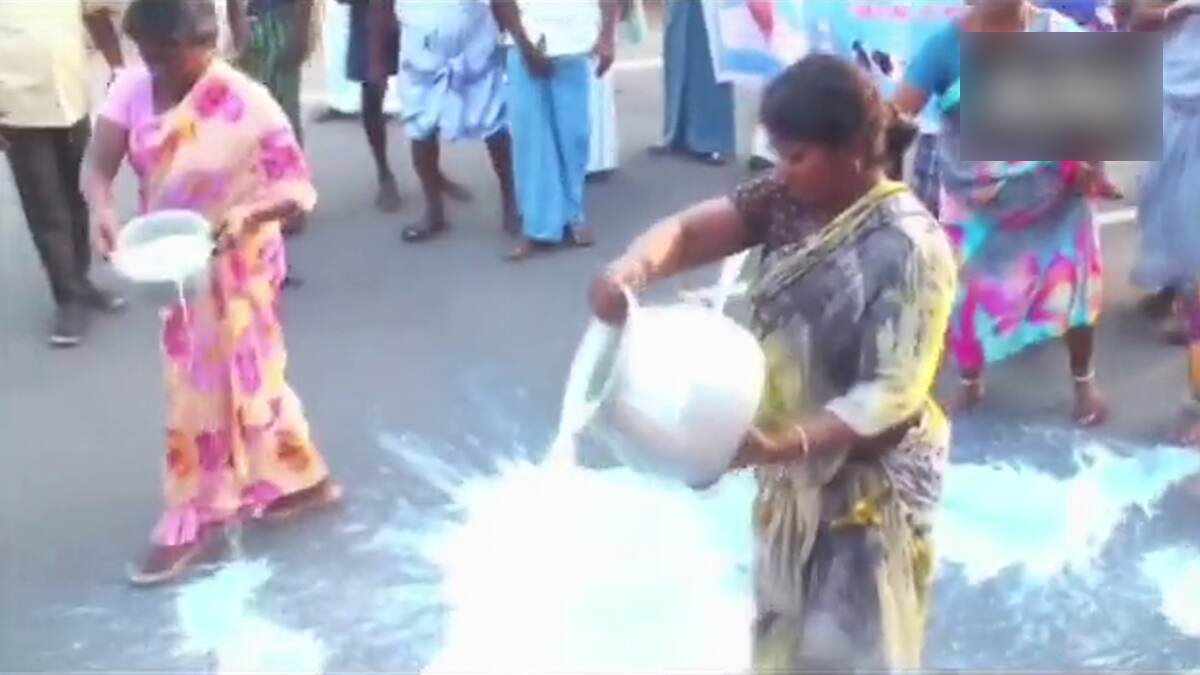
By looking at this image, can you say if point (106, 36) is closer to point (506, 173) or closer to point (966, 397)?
point (506, 173)

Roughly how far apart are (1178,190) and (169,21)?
9.88 feet

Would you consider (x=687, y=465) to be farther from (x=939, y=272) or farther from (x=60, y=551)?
(x=60, y=551)

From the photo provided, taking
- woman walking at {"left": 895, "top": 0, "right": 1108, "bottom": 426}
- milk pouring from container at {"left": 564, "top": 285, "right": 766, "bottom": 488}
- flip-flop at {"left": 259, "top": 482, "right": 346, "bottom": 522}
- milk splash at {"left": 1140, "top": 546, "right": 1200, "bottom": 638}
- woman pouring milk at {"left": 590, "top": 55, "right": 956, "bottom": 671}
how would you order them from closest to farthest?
milk pouring from container at {"left": 564, "top": 285, "right": 766, "bottom": 488}, woman pouring milk at {"left": 590, "top": 55, "right": 956, "bottom": 671}, milk splash at {"left": 1140, "top": 546, "right": 1200, "bottom": 638}, flip-flop at {"left": 259, "top": 482, "right": 346, "bottom": 522}, woman walking at {"left": 895, "top": 0, "right": 1108, "bottom": 426}

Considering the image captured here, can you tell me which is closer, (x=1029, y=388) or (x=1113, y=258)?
(x=1029, y=388)

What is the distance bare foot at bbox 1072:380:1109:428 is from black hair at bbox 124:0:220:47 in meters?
2.56

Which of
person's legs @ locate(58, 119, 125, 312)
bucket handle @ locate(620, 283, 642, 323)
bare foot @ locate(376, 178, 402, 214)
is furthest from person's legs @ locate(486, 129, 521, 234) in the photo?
bucket handle @ locate(620, 283, 642, 323)

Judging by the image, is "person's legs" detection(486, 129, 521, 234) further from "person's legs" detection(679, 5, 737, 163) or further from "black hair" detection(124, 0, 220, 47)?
"black hair" detection(124, 0, 220, 47)

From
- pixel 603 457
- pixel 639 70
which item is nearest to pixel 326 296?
pixel 603 457

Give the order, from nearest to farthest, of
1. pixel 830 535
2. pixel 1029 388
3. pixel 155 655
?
pixel 830 535 → pixel 155 655 → pixel 1029 388

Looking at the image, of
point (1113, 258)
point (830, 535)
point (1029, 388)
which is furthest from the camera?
point (1113, 258)

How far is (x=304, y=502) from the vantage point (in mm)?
4438

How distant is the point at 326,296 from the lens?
20.2 ft

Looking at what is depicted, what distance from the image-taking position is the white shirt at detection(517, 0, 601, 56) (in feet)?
20.2

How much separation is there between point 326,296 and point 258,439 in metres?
1.97
